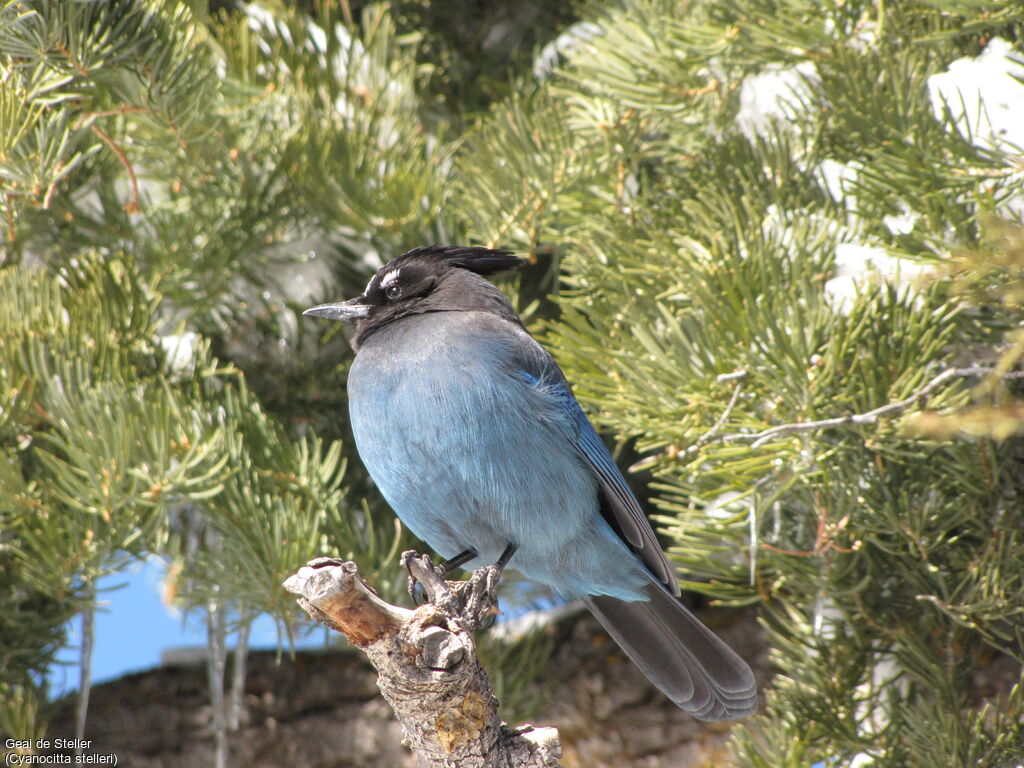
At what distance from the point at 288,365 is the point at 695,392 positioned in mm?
1033

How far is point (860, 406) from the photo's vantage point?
5.33ft

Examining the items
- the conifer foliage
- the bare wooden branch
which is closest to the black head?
the conifer foliage

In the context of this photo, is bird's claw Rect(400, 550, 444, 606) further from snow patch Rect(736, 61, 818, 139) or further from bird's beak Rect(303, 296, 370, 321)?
snow patch Rect(736, 61, 818, 139)

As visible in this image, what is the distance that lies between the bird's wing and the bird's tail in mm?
63

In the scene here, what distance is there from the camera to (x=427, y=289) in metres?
1.98

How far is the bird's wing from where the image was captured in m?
1.81

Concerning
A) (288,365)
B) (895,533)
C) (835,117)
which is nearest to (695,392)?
(895,533)

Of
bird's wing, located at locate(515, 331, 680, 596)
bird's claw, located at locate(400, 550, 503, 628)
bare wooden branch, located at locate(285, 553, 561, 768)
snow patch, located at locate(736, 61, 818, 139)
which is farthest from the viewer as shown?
snow patch, located at locate(736, 61, 818, 139)

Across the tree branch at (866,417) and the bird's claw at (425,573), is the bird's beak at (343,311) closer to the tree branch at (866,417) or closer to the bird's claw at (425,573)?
the bird's claw at (425,573)

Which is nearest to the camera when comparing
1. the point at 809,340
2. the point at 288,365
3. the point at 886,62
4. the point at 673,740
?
the point at 809,340

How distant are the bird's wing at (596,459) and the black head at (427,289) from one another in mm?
129

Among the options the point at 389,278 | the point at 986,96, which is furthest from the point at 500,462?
the point at 986,96

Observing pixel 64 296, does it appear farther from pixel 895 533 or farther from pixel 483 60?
pixel 895 533

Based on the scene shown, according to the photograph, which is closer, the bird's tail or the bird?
the bird
